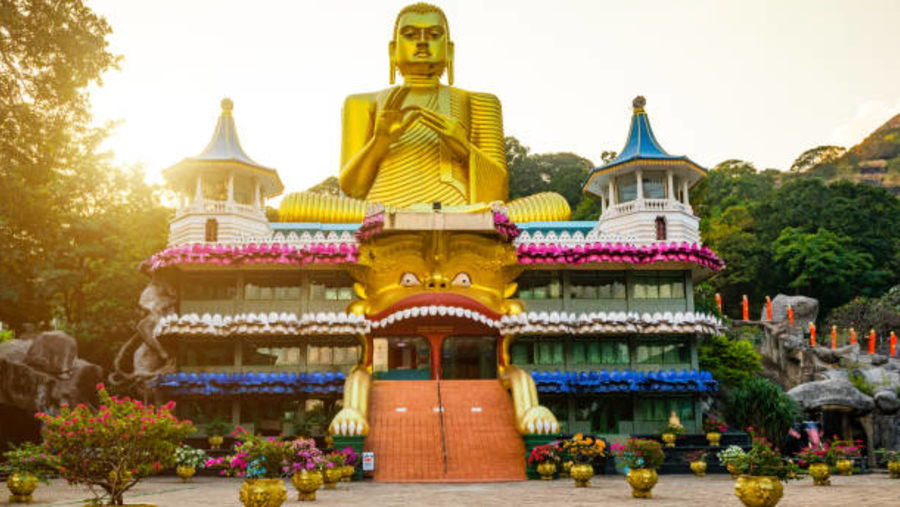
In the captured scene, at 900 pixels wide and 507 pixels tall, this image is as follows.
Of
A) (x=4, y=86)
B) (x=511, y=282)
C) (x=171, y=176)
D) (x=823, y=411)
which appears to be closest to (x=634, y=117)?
(x=511, y=282)

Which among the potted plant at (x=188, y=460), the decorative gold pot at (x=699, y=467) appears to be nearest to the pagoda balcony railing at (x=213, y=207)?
the potted plant at (x=188, y=460)

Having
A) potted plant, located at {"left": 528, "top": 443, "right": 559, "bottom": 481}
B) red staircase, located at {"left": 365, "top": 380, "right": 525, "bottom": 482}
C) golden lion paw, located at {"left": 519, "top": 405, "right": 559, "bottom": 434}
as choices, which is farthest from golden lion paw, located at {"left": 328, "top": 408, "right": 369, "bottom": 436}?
potted plant, located at {"left": 528, "top": 443, "right": 559, "bottom": 481}

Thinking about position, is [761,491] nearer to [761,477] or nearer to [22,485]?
[761,477]

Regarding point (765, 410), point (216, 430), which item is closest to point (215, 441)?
point (216, 430)

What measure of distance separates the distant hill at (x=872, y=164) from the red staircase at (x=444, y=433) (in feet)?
294

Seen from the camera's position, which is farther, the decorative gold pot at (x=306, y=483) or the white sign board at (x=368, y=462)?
the white sign board at (x=368, y=462)

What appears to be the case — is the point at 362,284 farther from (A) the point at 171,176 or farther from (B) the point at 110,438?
(B) the point at 110,438

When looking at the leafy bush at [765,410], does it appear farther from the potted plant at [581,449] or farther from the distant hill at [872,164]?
the distant hill at [872,164]

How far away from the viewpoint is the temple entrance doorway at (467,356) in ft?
101

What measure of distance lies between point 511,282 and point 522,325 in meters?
2.47

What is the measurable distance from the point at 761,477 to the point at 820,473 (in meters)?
8.49

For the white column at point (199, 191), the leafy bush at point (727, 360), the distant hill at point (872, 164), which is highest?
the distant hill at point (872, 164)

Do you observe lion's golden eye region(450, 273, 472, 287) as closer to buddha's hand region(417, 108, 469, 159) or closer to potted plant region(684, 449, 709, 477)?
buddha's hand region(417, 108, 469, 159)

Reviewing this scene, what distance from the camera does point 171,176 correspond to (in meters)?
30.2
